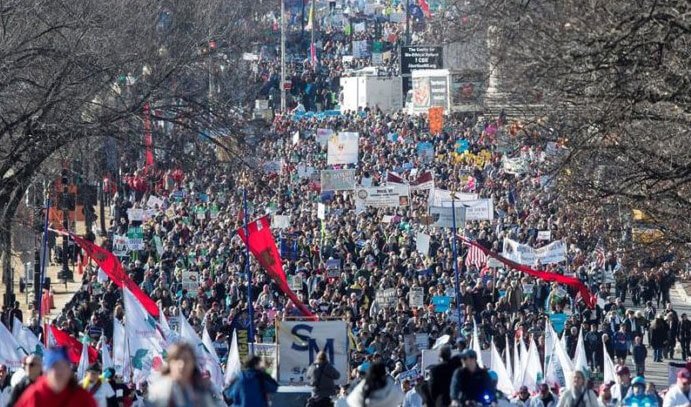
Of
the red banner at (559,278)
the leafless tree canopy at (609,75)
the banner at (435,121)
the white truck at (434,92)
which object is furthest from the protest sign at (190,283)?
the white truck at (434,92)

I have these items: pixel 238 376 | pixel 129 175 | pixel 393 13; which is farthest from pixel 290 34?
pixel 238 376

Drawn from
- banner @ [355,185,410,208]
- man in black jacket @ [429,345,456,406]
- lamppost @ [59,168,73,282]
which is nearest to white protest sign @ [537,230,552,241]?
banner @ [355,185,410,208]

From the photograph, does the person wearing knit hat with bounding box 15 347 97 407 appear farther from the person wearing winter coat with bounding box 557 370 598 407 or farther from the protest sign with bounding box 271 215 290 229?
the protest sign with bounding box 271 215 290 229

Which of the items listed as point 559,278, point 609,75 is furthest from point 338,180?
point 609,75

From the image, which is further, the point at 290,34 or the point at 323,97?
the point at 290,34

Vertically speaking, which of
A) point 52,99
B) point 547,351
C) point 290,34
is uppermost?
point 290,34

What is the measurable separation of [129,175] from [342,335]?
108 feet

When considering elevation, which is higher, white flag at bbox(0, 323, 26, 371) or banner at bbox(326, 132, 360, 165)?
banner at bbox(326, 132, 360, 165)

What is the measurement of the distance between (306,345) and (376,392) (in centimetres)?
993

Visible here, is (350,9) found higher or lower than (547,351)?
higher

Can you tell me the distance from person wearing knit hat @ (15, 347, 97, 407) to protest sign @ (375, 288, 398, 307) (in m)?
24.5

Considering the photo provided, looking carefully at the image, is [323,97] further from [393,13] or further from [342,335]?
[342,335]

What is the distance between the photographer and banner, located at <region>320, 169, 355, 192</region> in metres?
51.1

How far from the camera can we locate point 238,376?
18406mm
